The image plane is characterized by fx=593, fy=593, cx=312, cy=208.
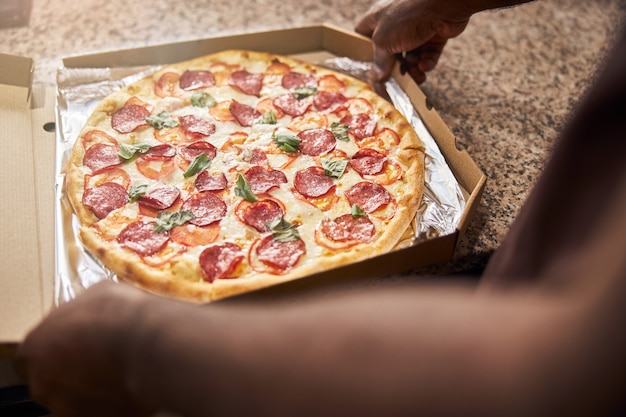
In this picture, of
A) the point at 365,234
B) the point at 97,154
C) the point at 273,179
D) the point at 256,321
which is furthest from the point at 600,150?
the point at 97,154

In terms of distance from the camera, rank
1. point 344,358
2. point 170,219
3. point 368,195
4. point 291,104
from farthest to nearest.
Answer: point 291,104, point 368,195, point 170,219, point 344,358

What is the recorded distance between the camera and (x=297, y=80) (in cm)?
230

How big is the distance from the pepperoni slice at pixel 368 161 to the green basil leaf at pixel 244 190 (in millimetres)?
371

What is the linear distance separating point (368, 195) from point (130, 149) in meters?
0.80

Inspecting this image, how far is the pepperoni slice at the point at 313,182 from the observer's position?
1.89 meters

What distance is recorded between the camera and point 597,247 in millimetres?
758

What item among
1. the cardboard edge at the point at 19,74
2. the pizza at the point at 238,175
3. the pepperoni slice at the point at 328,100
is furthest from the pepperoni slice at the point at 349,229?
the cardboard edge at the point at 19,74

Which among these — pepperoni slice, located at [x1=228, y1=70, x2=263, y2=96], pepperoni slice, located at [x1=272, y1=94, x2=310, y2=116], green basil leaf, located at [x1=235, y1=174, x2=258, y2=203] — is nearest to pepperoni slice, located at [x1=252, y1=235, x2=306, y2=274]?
green basil leaf, located at [x1=235, y1=174, x2=258, y2=203]

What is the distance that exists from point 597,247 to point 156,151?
5.04 ft

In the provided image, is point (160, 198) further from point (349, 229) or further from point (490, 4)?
point (490, 4)

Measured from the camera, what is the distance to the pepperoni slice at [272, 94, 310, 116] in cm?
219

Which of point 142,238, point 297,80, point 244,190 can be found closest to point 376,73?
point 297,80

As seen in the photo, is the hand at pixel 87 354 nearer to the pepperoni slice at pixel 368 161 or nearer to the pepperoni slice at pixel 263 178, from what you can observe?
the pepperoni slice at pixel 263 178

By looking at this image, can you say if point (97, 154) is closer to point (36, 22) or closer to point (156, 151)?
point (156, 151)
